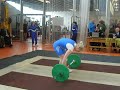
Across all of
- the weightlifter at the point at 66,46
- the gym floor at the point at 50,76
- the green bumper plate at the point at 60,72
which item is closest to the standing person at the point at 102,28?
the gym floor at the point at 50,76

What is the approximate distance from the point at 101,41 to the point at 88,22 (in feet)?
5.74

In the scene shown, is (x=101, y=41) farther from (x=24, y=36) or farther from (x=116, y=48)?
(x=24, y=36)

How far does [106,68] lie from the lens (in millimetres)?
5934

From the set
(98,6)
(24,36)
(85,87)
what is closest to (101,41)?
(98,6)

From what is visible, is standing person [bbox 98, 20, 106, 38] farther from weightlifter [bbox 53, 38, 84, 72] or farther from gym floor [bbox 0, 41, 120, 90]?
weightlifter [bbox 53, 38, 84, 72]

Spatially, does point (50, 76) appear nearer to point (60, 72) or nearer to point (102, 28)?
point (60, 72)

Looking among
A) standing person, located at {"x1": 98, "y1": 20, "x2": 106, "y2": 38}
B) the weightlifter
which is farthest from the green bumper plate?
standing person, located at {"x1": 98, "y1": 20, "x2": 106, "y2": 38}

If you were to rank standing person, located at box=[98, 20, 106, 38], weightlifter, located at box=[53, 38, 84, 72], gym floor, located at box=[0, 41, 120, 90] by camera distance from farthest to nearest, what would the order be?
standing person, located at box=[98, 20, 106, 38] < weightlifter, located at box=[53, 38, 84, 72] < gym floor, located at box=[0, 41, 120, 90]

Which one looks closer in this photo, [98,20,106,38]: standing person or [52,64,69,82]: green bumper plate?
[52,64,69,82]: green bumper plate

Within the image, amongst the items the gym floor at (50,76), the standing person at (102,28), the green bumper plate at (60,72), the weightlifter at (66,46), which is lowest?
the gym floor at (50,76)

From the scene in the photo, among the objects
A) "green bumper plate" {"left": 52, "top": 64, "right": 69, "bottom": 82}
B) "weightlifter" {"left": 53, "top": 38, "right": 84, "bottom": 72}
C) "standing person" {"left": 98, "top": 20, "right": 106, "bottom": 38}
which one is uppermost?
"standing person" {"left": 98, "top": 20, "right": 106, "bottom": 38}

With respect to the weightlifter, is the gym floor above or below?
below

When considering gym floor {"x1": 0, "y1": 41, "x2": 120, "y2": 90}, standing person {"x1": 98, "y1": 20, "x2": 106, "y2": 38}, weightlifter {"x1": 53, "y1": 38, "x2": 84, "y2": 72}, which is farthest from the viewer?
standing person {"x1": 98, "y1": 20, "x2": 106, "y2": 38}

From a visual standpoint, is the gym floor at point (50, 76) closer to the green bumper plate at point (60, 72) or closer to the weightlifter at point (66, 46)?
the green bumper plate at point (60, 72)
